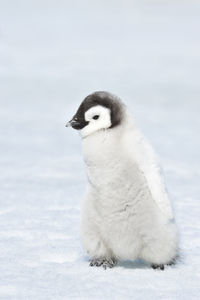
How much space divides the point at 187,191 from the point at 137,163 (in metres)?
3.26

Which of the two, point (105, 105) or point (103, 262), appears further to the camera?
point (103, 262)

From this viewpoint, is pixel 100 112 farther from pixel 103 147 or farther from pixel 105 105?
pixel 103 147

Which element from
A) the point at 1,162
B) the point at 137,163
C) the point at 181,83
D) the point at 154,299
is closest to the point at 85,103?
the point at 137,163

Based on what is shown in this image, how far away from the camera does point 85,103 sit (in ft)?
11.9

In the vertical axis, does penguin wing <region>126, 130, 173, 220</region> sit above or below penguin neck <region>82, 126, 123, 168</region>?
below

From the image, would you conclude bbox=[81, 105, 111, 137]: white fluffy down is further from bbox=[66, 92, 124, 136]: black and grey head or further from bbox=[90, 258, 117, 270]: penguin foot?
bbox=[90, 258, 117, 270]: penguin foot

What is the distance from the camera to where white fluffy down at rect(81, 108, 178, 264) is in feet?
11.8

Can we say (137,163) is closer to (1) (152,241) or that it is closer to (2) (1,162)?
(1) (152,241)

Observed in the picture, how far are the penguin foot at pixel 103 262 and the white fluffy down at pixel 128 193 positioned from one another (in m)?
0.10

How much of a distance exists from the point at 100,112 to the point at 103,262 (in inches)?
33.6

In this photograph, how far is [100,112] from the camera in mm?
3574

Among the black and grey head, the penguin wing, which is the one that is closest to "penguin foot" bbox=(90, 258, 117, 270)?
the penguin wing

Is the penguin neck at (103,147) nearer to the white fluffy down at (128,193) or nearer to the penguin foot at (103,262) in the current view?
the white fluffy down at (128,193)

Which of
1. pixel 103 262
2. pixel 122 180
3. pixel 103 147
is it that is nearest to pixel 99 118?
pixel 103 147
